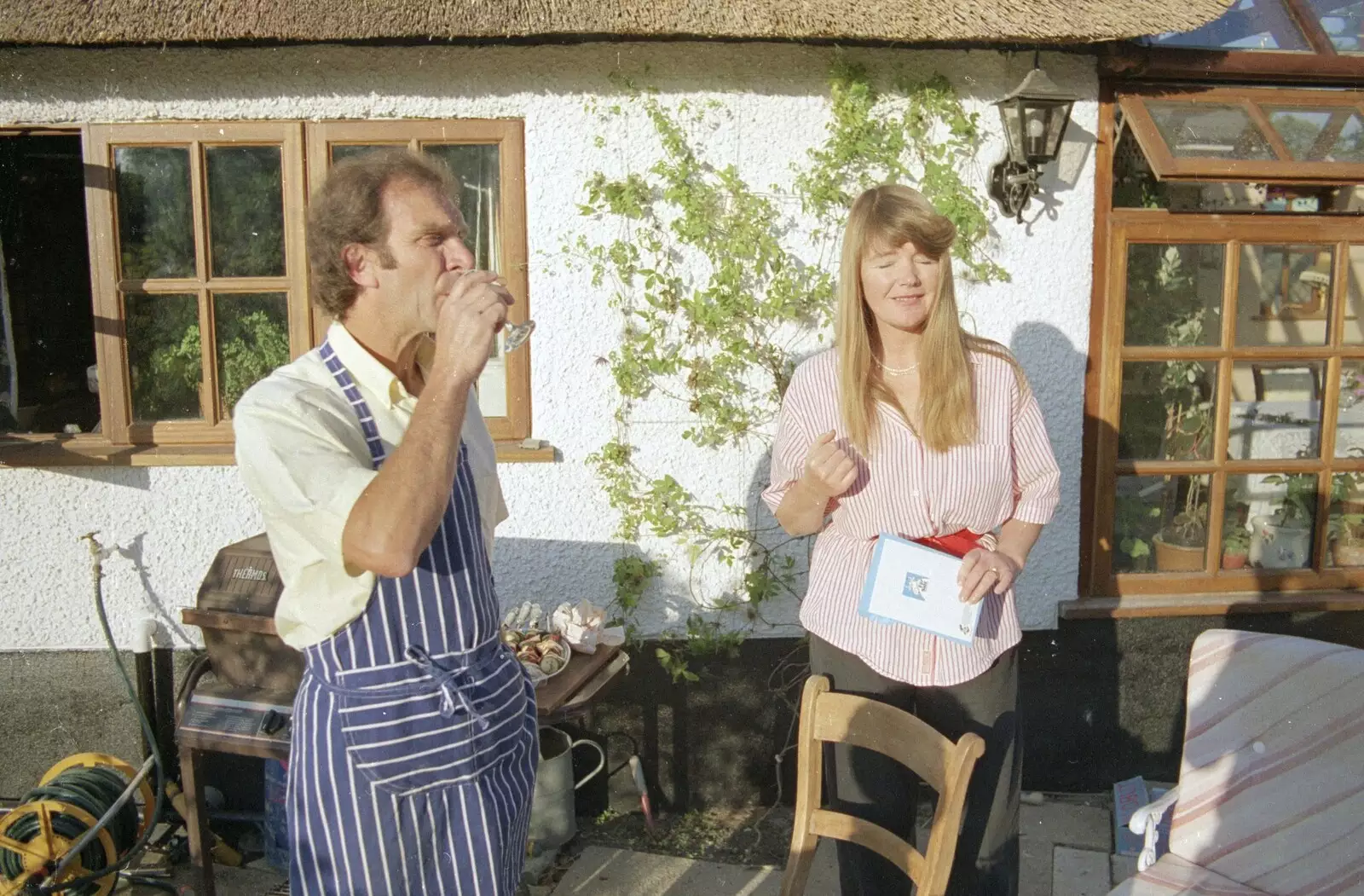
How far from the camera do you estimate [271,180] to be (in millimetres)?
3818

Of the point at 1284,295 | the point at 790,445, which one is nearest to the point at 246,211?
the point at 790,445

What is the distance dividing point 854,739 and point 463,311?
1307 millimetres

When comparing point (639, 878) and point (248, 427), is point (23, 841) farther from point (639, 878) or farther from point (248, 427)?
point (248, 427)

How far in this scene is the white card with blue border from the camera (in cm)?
245

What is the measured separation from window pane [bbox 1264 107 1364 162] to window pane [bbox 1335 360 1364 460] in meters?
0.80

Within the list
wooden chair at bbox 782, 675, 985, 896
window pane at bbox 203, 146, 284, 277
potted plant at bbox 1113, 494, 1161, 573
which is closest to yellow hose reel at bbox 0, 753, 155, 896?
window pane at bbox 203, 146, 284, 277

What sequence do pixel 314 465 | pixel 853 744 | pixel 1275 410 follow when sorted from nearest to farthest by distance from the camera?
pixel 314 465
pixel 853 744
pixel 1275 410

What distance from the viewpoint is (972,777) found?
2.61 m

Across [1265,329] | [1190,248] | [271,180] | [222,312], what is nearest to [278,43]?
[271,180]

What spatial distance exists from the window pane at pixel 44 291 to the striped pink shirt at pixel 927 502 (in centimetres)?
301

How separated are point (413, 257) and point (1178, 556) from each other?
339cm

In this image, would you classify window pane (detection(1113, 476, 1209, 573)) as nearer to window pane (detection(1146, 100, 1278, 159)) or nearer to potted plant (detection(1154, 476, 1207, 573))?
potted plant (detection(1154, 476, 1207, 573))

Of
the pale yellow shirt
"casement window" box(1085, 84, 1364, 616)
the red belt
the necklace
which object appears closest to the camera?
the pale yellow shirt

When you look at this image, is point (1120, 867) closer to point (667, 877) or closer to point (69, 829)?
point (667, 877)
